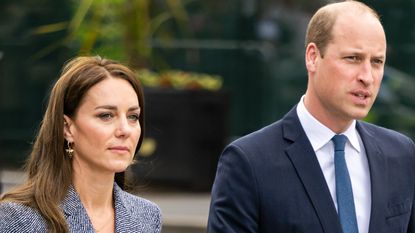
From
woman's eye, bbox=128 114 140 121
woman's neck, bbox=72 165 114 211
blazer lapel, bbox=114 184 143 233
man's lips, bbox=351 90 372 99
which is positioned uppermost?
man's lips, bbox=351 90 372 99

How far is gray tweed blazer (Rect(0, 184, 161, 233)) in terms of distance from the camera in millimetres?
4184

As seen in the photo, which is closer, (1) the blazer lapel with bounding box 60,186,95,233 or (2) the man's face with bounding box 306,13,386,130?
(1) the blazer lapel with bounding box 60,186,95,233

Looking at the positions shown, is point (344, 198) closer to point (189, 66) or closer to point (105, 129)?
point (105, 129)

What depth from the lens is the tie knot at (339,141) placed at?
15.2ft

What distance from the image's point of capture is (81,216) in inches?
169

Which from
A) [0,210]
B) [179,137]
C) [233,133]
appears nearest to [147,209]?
[0,210]

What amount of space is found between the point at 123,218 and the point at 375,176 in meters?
0.94

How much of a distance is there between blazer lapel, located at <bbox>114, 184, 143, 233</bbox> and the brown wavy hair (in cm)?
21

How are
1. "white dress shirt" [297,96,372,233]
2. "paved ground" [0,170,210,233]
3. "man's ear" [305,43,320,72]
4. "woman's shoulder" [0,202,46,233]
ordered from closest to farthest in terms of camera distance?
"woman's shoulder" [0,202,46,233] → "white dress shirt" [297,96,372,233] → "man's ear" [305,43,320,72] → "paved ground" [0,170,210,233]

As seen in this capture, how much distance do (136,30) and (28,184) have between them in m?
8.92

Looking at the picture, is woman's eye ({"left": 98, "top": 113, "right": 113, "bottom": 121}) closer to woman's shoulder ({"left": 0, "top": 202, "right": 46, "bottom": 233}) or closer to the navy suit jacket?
woman's shoulder ({"left": 0, "top": 202, "right": 46, "bottom": 233})

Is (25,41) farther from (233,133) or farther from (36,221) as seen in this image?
(36,221)

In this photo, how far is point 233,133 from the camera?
14.8 metres

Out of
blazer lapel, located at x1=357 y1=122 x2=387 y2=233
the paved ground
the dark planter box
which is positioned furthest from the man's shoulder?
the dark planter box
